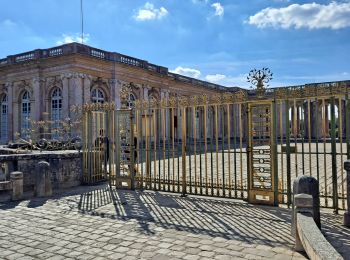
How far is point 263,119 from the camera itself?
664 centimetres

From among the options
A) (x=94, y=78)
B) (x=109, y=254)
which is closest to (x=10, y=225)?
(x=109, y=254)

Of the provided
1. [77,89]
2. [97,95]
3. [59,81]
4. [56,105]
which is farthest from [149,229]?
[97,95]

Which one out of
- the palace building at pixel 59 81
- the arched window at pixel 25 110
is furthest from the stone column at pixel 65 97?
the arched window at pixel 25 110

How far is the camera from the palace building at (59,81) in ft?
74.8

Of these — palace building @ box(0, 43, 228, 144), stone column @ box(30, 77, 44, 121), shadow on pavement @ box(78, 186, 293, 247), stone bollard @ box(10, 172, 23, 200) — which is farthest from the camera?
stone column @ box(30, 77, 44, 121)

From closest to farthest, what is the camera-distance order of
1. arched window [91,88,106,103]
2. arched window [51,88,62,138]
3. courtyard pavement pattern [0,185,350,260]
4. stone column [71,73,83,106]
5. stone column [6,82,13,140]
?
courtyard pavement pattern [0,185,350,260]
stone column [71,73,83,106]
arched window [51,88,62,138]
arched window [91,88,106,103]
stone column [6,82,13,140]

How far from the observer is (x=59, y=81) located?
23391 mm

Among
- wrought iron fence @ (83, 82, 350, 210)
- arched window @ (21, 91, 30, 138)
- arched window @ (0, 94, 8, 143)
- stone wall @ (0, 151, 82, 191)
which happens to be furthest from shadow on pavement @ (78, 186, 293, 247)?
arched window @ (0, 94, 8, 143)

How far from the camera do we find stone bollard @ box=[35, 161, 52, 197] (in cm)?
783

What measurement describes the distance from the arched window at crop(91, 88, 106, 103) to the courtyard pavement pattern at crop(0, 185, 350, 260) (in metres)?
17.5

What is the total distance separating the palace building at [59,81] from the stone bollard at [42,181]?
49.7 feet

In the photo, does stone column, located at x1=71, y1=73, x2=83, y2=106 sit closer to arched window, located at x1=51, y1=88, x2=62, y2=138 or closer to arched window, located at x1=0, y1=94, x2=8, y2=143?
arched window, located at x1=51, y1=88, x2=62, y2=138

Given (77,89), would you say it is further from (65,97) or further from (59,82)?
(59,82)

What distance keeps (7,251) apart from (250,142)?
4.50m
